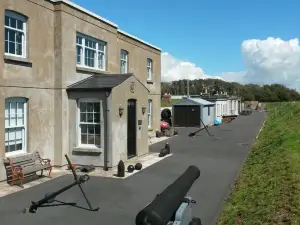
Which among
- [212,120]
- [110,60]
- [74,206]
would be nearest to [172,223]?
[74,206]

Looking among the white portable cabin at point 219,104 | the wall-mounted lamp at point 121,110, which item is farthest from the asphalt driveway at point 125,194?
the white portable cabin at point 219,104

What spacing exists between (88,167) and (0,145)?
11.8 ft

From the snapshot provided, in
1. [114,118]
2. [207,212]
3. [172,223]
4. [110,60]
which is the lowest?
[207,212]

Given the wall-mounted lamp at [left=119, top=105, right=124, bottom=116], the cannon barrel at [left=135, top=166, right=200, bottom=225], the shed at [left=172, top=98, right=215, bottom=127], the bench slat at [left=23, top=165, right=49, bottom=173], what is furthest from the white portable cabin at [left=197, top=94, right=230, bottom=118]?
the cannon barrel at [left=135, top=166, right=200, bottom=225]

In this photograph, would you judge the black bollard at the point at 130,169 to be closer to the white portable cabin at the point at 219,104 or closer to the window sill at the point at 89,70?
the window sill at the point at 89,70

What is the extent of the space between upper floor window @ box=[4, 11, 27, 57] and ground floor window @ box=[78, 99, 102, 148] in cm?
328

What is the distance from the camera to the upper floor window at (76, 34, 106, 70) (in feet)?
52.8

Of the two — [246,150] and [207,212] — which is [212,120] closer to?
[246,150]

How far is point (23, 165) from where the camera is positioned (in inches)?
496

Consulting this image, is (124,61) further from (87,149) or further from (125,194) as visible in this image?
(125,194)

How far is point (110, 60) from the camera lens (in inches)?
723

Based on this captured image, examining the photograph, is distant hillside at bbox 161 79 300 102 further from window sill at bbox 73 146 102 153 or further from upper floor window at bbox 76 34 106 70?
window sill at bbox 73 146 102 153

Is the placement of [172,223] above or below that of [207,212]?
above

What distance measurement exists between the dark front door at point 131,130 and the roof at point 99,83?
4.81ft
